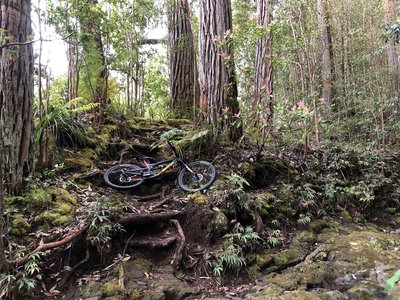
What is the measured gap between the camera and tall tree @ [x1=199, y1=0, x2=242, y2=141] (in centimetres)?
656

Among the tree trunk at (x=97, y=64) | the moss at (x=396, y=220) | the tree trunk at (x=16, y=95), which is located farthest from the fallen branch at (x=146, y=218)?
the moss at (x=396, y=220)

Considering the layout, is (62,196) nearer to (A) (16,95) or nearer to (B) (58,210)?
(B) (58,210)

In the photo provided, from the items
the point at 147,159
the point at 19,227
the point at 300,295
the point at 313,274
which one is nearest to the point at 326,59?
the point at 147,159

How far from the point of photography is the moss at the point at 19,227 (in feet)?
13.0

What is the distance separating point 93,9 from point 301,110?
4012 mm

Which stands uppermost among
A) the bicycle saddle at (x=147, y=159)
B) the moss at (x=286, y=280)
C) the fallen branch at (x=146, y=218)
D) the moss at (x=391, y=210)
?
the bicycle saddle at (x=147, y=159)

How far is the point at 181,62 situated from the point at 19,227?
6.03 m

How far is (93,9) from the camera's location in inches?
243

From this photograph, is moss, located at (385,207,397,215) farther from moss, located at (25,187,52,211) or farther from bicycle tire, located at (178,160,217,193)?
moss, located at (25,187,52,211)

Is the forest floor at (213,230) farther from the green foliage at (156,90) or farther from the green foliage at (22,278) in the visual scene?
the green foliage at (156,90)

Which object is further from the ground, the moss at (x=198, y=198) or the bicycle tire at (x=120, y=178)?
the bicycle tire at (x=120, y=178)

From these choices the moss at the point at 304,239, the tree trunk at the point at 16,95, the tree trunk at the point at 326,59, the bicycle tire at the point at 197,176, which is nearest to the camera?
the tree trunk at the point at 16,95

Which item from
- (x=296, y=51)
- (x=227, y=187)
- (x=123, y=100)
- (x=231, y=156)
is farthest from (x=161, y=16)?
(x=227, y=187)

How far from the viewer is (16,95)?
445 cm
